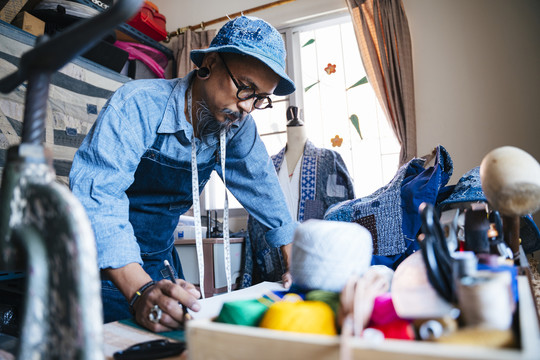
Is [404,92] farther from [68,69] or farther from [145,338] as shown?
[145,338]

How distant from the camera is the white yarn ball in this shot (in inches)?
18.0

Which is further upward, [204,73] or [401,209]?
[204,73]

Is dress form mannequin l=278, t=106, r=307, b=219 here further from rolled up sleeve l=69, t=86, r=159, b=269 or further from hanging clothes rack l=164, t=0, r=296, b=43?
rolled up sleeve l=69, t=86, r=159, b=269

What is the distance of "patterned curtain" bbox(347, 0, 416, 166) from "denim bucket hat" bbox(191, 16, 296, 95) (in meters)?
1.98

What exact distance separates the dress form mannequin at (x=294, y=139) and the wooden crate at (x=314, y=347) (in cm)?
216

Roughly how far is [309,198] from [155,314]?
71.6 inches

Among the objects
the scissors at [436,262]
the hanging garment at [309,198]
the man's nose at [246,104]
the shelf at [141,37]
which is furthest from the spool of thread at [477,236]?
the shelf at [141,37]

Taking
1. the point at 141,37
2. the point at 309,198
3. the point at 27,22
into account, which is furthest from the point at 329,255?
the point at 141,37

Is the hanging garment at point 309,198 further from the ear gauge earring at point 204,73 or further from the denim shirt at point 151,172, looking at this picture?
the ear gauge earring at point 204,73

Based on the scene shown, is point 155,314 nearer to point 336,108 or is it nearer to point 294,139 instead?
point 294,139

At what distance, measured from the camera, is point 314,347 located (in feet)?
1.00

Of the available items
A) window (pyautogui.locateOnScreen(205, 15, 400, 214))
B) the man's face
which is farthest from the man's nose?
window (pyautogui.locateOnScreen(205, 15, 400, 214))

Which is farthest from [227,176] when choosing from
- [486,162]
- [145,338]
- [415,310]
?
[415,310]

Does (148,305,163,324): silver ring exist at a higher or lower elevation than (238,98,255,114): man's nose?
lower
